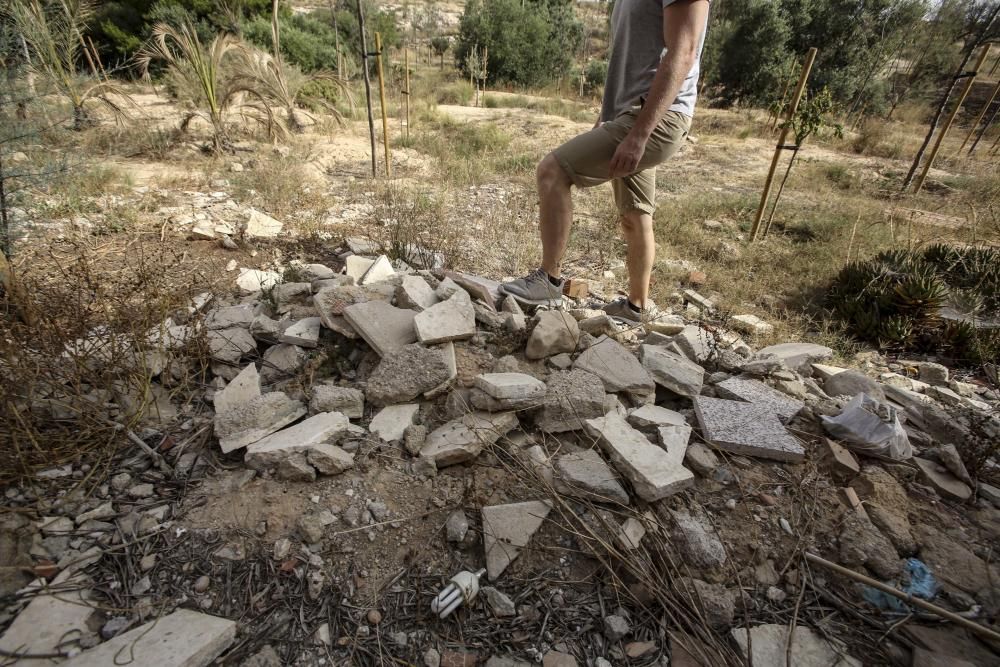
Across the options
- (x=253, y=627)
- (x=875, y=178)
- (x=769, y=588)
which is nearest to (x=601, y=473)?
(x=769, y=588)

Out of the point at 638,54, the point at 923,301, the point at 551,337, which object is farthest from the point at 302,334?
the point at 923,301

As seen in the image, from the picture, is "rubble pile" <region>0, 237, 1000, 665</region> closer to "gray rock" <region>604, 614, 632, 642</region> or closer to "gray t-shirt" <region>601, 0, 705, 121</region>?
"gray rock" <region>604, 614, 632, 642</region>

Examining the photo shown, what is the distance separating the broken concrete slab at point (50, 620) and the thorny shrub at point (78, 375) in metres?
0.42

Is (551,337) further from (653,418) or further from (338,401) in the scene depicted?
(338,401)

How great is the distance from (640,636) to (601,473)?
0.48 m

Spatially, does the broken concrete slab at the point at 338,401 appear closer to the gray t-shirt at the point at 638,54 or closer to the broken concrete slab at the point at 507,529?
the broken concrete slab at the point at 507,529

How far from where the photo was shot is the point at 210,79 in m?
5.73

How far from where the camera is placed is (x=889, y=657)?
4.10ft

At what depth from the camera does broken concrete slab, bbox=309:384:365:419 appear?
5.97 feet

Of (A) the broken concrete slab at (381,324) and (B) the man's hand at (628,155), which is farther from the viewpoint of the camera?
(B) the man's hand at (628,155)

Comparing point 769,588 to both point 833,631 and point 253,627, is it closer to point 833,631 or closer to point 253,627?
point 833,631

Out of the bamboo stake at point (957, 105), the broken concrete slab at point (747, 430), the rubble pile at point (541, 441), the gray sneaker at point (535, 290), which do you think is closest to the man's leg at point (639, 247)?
the rubble pile at point (541, 441)

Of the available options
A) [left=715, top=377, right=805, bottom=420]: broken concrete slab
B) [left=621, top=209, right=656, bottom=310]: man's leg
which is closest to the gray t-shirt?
[left=621, top=209, right=656, bottom=310]: man's leg

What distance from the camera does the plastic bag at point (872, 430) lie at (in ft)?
5.67
